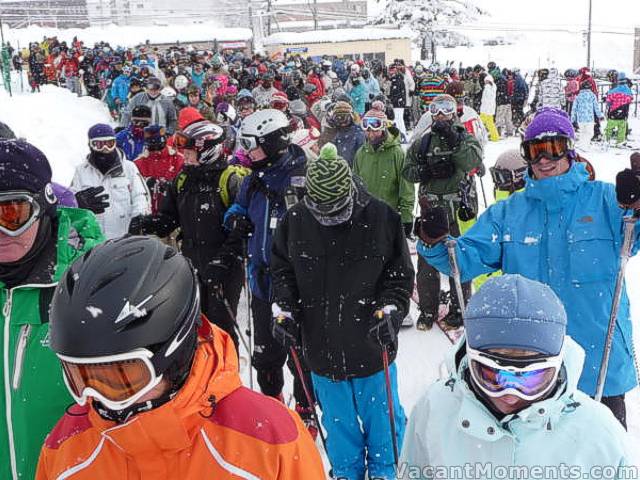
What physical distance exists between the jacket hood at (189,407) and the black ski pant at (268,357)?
2422 millimetres

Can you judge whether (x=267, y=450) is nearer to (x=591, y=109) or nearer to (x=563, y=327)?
(x=563, y=327)

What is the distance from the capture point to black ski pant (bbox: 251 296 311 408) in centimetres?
418

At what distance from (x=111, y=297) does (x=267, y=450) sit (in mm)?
515

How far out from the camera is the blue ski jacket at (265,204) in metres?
4.04

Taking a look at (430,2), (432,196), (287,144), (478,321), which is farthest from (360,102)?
(430,2)

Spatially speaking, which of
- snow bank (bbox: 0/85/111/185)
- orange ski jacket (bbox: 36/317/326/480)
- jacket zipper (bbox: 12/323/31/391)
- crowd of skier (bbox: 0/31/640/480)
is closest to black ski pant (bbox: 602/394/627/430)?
crowd of skier (bbox: 0/31/640/480)

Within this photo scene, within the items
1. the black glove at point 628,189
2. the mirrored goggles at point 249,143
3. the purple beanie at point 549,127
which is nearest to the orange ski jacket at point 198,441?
the black glove at point 628,189

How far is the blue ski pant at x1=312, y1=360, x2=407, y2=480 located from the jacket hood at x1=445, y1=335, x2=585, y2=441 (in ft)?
4.81

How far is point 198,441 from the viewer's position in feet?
5.15

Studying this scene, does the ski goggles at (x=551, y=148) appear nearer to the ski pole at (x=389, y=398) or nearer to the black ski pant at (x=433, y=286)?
the ski pole at (x=389, y=398)

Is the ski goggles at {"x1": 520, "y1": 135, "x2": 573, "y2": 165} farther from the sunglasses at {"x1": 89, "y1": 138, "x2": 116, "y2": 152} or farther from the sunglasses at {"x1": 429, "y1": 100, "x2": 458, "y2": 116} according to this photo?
the sunglasses at {"x1": 89, "y1": 138, "x2": 116, "y2": 152}

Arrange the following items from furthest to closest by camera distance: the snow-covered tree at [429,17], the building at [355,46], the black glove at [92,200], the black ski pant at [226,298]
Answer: the snow-covered tree at [429,17], the building at [355,46], the black ski pant at [226,298], the black glove at [92,200]

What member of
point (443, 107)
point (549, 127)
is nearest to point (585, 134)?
point (443, 107)

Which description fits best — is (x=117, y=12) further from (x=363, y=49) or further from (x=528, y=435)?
(x=528, y=435)
